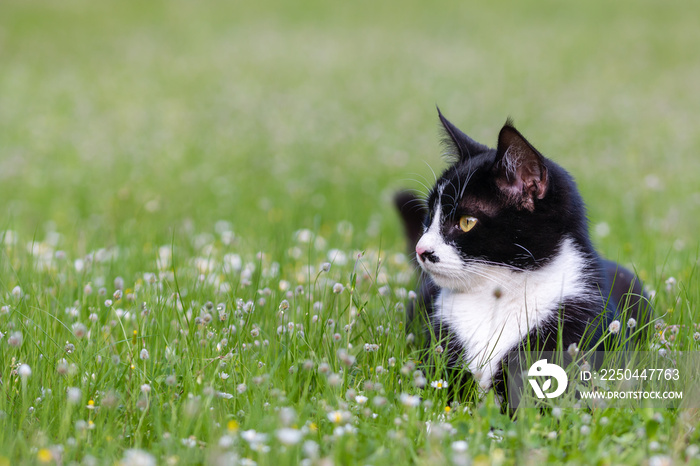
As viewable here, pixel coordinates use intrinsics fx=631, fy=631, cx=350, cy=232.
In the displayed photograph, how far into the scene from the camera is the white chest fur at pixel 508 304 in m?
2.81

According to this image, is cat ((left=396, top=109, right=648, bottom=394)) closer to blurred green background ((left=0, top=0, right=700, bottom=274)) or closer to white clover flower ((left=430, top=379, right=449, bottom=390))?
white clover flower ((left=430, top=379, right=449, bottom=390))

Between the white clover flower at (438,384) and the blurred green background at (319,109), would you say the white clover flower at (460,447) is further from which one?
the blurred green background at (319,109)

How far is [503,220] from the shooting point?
9.58 ft

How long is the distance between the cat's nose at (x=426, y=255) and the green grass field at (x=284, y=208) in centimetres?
37

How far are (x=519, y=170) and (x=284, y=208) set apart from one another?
4.40 meters

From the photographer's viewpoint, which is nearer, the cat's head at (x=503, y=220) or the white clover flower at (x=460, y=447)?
the white clover flower at (x=460, y=447)

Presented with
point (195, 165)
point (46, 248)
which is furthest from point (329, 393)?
point (195, 165)

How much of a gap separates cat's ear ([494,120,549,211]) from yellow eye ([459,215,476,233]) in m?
0.20

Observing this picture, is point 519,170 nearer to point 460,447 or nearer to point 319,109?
point 460,447

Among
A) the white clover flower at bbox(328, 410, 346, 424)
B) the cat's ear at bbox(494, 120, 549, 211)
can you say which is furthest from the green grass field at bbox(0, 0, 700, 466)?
the cat's ear at bbox(494, 120, 549, 211)

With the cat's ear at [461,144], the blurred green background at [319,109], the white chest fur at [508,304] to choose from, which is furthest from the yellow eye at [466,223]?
the blurred green background at [319,109]

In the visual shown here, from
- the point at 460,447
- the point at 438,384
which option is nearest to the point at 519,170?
the point at 438,384

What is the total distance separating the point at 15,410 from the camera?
254 cm

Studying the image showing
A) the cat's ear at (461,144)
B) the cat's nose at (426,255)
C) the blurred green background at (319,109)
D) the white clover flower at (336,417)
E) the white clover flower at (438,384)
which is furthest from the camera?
the blurred green background at (319,109)
